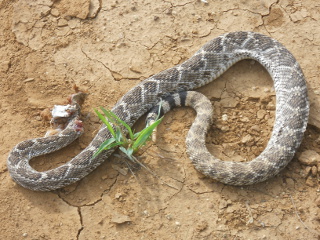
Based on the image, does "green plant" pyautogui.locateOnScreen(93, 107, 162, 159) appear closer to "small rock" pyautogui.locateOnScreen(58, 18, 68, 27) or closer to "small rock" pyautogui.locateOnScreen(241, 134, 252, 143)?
"small rock" pyautogui.locateOnScreen(241, 134, 252, 143)

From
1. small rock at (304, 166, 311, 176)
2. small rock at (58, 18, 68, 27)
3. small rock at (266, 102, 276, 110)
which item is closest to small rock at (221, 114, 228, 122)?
small rock at (266, 102, 276, 110)

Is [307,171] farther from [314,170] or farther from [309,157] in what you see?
[309,157]

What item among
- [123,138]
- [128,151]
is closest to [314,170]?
[128,151]

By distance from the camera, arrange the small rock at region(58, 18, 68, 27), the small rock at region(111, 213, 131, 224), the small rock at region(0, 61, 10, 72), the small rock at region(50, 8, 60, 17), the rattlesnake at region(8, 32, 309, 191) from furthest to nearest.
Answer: the small rock at region(50, 8, 60, 17) → the small rock at region(58, 18, 68, 27) → the small rock at region(0, 61, 10, 72) → the rattlesnake at region(8, 32, 309, 191) → the small rock at region(111, 213, 131, 224)

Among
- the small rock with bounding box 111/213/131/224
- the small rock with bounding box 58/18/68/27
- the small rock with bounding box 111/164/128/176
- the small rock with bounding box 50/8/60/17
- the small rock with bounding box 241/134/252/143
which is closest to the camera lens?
the small rock with bounding box 111/213/131/224

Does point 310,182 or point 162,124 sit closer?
point 310,182

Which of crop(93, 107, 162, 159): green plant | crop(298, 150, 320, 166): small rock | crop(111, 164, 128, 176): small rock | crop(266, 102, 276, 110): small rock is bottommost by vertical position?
crop(298, 150, 320, 166): small rock

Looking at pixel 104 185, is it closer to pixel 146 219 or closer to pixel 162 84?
pixel 146 219
